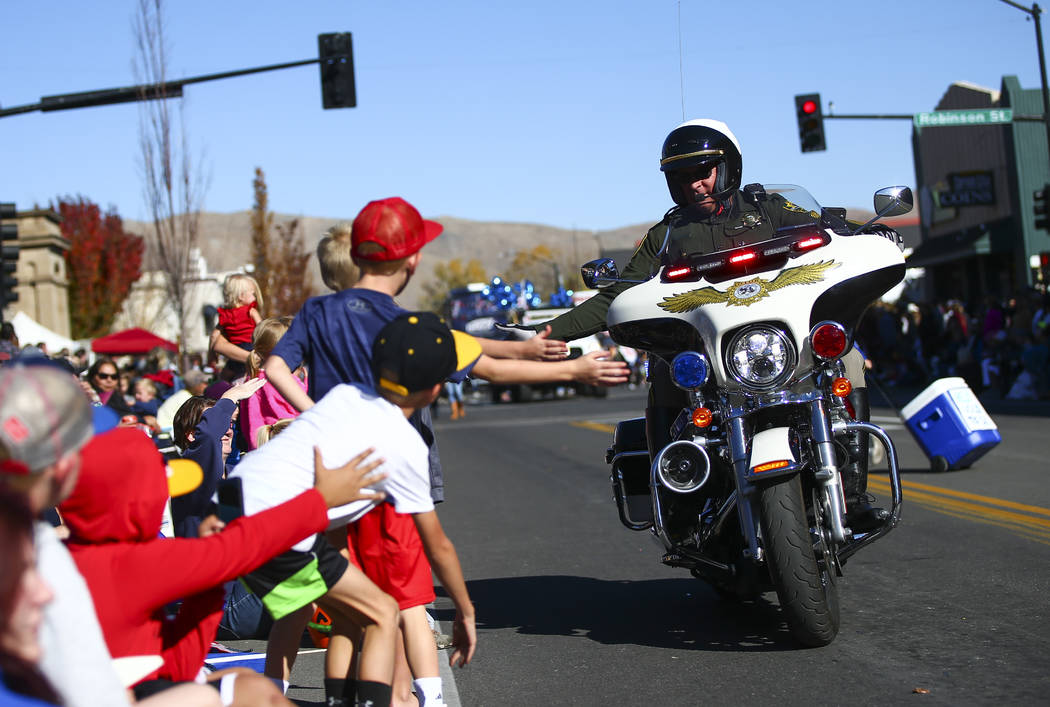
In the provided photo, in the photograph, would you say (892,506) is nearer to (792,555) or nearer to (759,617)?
(792,555)

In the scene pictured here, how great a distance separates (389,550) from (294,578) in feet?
1.45

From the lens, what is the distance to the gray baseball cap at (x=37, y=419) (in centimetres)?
245

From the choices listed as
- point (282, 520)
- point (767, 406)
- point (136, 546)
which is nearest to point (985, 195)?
point (767, 406)

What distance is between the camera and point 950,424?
1085cm

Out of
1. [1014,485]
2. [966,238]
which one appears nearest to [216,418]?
[1014,485]

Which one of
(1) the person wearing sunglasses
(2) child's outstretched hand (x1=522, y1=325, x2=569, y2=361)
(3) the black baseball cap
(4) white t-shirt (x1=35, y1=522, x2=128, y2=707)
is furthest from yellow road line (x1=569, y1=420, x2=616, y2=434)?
(4) white t-shirt (x1=35, y1=522, x2=128, y2=707)

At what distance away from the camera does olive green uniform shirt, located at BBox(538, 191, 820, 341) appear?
18.4ft

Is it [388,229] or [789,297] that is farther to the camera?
[789,297]

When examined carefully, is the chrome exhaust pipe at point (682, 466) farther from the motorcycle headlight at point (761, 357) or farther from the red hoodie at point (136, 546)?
the red hoodie at point (136, 546)

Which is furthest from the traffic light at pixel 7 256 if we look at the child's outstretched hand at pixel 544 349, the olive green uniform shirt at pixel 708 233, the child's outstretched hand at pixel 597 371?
the child's outstretched hand at pixel 597 371

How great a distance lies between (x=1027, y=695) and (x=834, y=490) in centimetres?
108

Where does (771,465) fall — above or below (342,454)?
below

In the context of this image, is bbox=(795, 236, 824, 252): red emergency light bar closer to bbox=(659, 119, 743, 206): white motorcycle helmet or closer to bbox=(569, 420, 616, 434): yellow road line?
bbox=(659, 119, 743, 206): white motorcycle helmet

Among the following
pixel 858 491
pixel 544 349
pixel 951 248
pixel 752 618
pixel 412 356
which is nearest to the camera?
pixel 412 356
